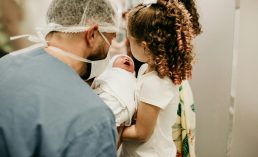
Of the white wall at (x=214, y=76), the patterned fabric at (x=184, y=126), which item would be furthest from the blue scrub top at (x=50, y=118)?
the white wall at (x=214, y=76)

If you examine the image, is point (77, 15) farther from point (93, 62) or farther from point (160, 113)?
point (160, 113)

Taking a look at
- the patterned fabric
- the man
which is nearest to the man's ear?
the man

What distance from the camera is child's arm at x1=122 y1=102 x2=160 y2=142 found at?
1.26 m

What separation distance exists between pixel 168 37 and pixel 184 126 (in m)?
0.49

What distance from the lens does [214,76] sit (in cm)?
200

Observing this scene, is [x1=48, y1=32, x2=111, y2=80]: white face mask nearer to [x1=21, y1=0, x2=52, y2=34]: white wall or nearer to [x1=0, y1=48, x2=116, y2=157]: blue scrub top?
[x1=0, y1=48, x2=116, y2=157]: blue scrub top

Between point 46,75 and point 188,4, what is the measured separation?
92cm

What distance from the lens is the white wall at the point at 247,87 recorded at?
6.01 ft

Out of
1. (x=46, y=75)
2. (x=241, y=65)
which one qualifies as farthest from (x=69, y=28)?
(x=241, y=65)

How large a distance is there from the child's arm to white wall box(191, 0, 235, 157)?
2.77ft

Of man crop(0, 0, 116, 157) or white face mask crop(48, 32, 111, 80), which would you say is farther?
white face mask crop(48, 32, 111, 80)

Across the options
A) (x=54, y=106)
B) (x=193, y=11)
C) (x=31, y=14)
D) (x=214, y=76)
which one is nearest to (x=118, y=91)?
(x=54, y=106)

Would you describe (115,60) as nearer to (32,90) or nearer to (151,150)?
(151,150)

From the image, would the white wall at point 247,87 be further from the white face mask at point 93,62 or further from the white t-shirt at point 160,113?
the white face mask at point 93,62
